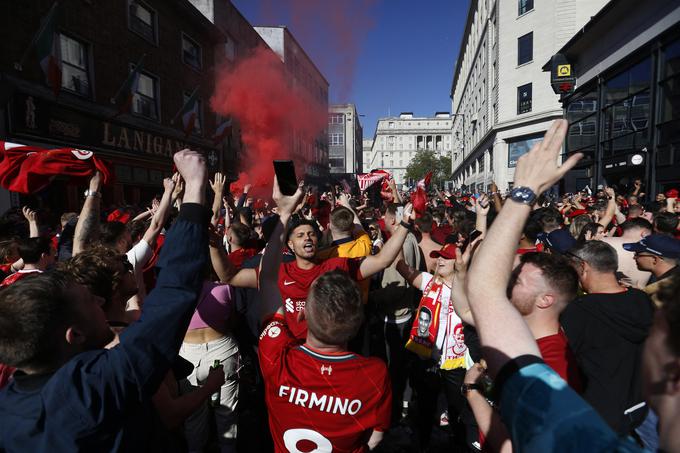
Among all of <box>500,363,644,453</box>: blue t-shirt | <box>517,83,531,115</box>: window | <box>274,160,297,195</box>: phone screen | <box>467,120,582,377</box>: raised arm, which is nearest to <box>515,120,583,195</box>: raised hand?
<box>467,120,582,377</box>: raised arm

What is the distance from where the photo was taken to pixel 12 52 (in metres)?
9.82

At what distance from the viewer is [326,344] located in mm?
1946

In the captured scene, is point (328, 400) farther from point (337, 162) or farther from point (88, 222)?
point (337, 162)

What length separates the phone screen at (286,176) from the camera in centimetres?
270

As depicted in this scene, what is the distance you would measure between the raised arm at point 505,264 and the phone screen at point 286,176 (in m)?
1.74

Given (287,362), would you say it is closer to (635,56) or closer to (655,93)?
(655,93)

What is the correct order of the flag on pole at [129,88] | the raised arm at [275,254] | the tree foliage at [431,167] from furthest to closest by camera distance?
the tree foliage at [431,167]
the flag on pole at [129,88]
the raised arm at [275,254]

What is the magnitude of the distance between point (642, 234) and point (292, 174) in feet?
13.5

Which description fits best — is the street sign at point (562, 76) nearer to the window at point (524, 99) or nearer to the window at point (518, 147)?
the window at point (524, 99)

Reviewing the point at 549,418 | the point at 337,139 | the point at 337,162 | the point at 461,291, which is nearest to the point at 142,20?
the point at 461,291

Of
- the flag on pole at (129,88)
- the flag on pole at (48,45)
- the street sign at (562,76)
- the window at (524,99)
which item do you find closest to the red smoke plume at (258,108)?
the flag on pole at (129,88)

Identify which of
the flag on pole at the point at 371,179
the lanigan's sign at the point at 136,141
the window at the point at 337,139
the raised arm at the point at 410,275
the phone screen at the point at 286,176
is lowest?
the raised arm at the point at 410,275

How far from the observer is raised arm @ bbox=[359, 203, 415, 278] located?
314 cm

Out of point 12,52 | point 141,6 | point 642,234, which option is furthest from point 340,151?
point 642,234
